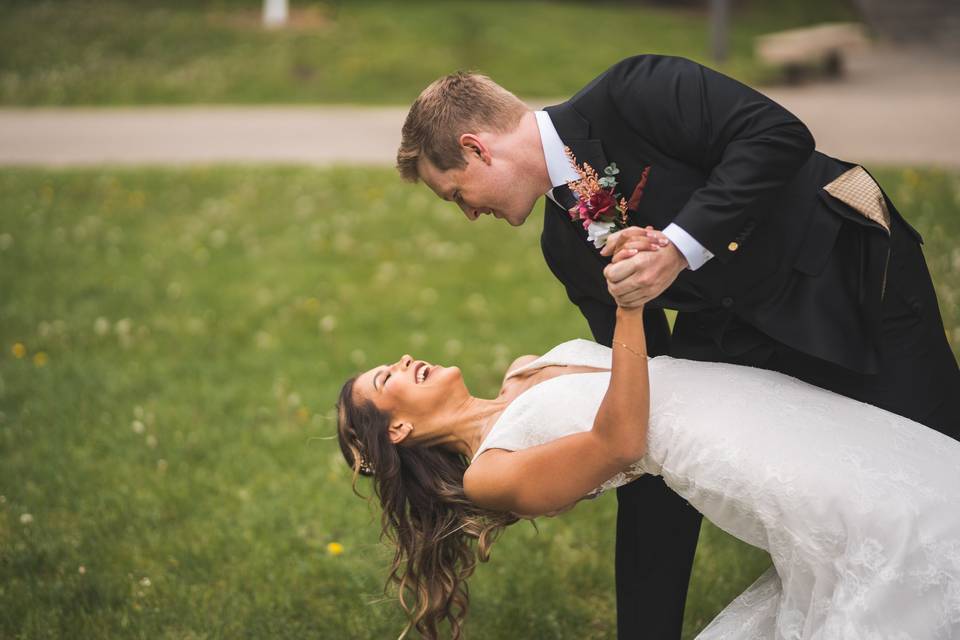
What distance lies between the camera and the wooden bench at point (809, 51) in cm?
1530

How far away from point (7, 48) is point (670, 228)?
55.8ft

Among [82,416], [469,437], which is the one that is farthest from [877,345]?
[82,416]

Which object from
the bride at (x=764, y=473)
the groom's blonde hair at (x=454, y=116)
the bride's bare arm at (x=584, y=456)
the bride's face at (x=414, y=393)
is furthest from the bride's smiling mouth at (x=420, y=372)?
the groom's blonde hair at (x=454, y=116)

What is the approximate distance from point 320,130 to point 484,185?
34.9 ft

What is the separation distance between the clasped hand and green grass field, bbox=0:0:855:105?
12.5 m

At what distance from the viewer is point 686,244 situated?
3.08 meters

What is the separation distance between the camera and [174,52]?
17.7 meters

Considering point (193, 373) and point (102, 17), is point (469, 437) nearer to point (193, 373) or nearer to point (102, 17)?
point (193, 373)

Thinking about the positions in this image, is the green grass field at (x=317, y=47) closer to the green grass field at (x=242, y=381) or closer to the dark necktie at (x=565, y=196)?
the green grass field at (x=242, y=381)

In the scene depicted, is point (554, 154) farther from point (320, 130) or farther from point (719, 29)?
point (719, 29)

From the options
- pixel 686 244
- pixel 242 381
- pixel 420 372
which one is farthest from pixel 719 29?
pixel 686 244

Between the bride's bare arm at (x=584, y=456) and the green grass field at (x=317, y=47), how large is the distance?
40.2 feet

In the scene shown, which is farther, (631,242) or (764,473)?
(764,473)

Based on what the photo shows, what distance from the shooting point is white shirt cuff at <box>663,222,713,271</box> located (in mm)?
3078
